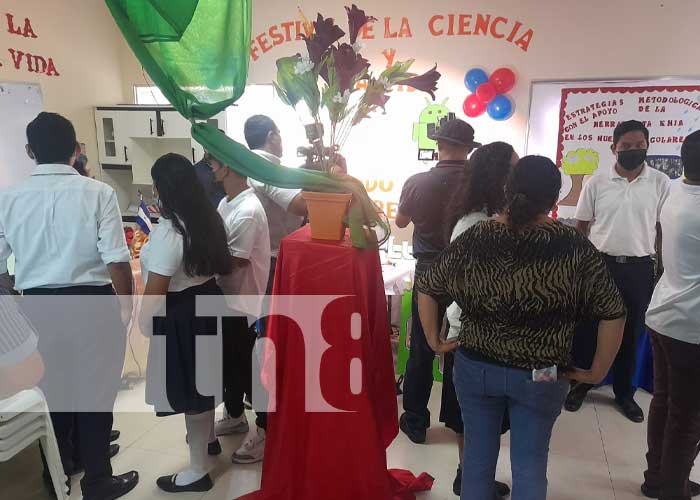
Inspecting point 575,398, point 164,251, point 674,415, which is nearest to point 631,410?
point 575,398

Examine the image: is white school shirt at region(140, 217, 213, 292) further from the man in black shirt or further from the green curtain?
the man in black shirt

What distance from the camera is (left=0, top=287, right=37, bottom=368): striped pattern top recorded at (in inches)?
48.8

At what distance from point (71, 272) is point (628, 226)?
2670mm

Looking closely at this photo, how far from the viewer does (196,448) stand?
6.93ft

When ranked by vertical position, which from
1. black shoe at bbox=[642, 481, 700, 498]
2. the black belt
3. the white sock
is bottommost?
black shoe at bbox=[642, 481, 700, 498]

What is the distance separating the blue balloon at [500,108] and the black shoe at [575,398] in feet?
6.39

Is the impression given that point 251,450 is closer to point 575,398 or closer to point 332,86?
point 332,86

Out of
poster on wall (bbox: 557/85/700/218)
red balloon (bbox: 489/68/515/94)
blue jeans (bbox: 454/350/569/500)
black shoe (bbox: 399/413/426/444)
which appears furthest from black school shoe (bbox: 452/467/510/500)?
red balloon (bbox: 489/68/515/94)

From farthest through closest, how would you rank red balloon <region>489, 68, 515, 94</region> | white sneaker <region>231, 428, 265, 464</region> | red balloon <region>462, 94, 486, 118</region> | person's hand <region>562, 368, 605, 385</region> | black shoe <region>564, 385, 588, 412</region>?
red balloon <region>462, 94, 486, 118</region> → red balloon <region>489, 68, 515, 94</region> → black shoe <region>564, 385, 588, 412</region> → white sneaker <region>231, 428, 265, 464</region> → person's hand <region>562, 368, 605, 385</region>

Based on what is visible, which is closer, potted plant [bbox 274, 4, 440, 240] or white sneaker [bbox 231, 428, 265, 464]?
potted plant [bbox 274, 4, 440, 240]

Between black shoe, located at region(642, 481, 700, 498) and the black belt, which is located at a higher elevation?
the black belt

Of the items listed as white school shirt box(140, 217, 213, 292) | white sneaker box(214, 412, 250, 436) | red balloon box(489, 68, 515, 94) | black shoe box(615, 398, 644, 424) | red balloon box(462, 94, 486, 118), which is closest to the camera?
white school shirt box(140, 217, 213, 292)

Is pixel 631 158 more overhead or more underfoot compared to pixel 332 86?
more underfoot

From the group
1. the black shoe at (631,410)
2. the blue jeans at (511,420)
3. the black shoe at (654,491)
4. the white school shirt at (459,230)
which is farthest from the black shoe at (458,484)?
the black shoe at (631,410)
